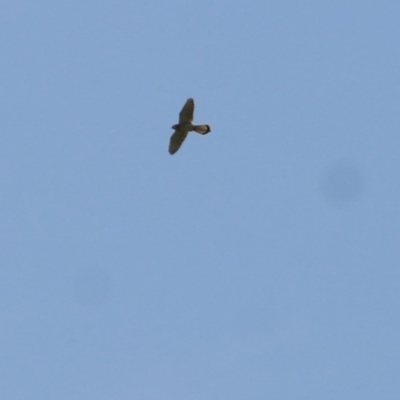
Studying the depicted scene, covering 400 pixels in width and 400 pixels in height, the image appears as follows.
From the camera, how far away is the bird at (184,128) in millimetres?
40656

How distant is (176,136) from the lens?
135 feet

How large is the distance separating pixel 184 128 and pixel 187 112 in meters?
0.59

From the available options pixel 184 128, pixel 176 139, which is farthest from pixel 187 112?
pixel 176 139

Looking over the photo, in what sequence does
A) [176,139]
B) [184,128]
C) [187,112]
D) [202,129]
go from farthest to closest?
[176,139] → [184,128] → [187,112] → [202,129]

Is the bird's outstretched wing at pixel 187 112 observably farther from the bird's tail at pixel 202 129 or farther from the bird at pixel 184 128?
the bird's tail at pixel 202 129

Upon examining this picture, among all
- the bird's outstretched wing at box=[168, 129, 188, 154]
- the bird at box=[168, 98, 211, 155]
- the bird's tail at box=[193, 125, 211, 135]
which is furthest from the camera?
the bird's outstretched wing at box=[168, 129, 188, 154]

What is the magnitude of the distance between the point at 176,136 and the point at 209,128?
137cm

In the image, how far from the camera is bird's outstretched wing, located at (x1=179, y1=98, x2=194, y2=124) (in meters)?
40.7

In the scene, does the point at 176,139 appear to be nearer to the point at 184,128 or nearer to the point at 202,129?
the point at 184,128

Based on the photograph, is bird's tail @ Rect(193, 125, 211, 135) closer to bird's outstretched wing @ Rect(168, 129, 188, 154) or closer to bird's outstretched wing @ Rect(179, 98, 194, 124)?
bird's outstretched wing @ Rect(179, 98, 194, 124)

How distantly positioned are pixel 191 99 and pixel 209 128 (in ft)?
3.80

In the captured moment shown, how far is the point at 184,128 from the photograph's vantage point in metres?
41.1

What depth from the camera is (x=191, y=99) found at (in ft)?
133

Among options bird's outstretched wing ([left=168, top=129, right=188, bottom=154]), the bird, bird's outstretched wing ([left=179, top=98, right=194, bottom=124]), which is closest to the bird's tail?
the bird
